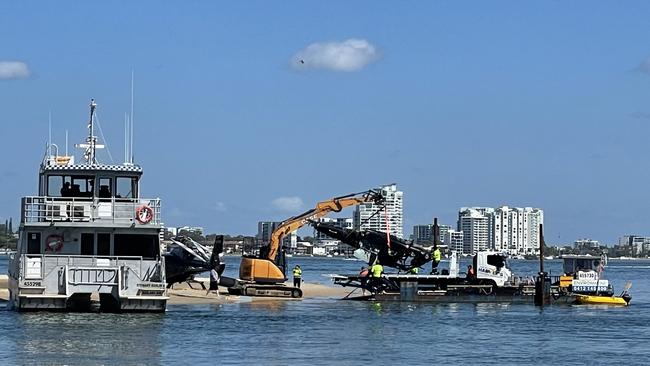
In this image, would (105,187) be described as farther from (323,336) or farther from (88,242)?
(323,336)

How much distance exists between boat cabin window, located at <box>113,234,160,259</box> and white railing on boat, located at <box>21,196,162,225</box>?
0.79 meters

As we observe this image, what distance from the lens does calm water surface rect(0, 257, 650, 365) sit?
115 ft

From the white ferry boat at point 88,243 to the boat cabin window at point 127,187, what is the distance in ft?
0.11

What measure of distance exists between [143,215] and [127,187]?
160cm

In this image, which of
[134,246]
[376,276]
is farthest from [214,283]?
[134,246]

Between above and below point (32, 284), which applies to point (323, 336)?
below

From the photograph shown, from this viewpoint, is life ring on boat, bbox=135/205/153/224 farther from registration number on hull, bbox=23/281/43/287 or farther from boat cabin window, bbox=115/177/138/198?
registration number on hull, bbox=23/281/43/287

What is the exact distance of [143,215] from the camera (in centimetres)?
4409

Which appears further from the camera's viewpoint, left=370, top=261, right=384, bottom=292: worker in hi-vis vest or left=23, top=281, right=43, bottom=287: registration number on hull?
left=370, top=261, right=384, bottom=292: worker in hi-vis vest

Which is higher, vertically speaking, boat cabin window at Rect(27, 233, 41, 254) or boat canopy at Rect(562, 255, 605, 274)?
boat cabin window at Rect(27, 233, 41, 254)

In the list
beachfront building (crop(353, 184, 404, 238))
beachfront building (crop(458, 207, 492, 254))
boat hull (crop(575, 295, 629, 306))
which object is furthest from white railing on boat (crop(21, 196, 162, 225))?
beachfront building (crop(458, 207, 492, 254))

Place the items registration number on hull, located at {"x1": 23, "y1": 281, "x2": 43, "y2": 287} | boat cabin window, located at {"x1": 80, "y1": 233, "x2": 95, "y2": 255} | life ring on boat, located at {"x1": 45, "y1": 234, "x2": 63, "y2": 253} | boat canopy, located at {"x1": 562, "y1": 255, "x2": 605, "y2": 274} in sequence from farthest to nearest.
Result: boat canopy, located at {"x1": 562, "y1": 255, "x2": 605, "y2": 274}, boat cabin window, located at {"x1": 80, "y1": 233, "x2": 95, "y2": 255}, life ring on boat, located at {"x1": 45, "y1": 234, "x2": 63, "y2": 253}, registration number on hull, located at {"x1": 23, "y1": 281, "x2": 43, "y2": 287}

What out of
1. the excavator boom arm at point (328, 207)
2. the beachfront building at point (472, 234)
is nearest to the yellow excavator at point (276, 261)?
the excavator boom arm at point (328, 207)

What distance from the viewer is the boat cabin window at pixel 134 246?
147 feet
